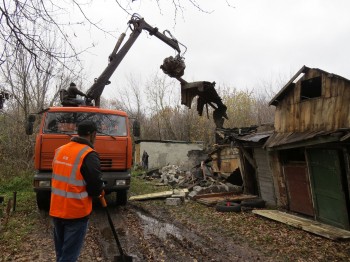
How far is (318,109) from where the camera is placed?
10.2m

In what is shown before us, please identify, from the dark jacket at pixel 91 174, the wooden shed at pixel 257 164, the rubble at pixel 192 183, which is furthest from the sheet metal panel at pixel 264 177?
the dark jacket at pixel 91 174

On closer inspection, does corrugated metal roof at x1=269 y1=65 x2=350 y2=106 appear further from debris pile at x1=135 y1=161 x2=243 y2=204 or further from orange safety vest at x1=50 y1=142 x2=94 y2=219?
orange safety vest at x1=50 y1=142 x2=94 y2=219

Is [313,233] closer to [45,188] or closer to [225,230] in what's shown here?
[225,230]

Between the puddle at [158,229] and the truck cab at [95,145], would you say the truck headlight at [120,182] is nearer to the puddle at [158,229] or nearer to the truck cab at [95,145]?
the truck cab at [95,145]

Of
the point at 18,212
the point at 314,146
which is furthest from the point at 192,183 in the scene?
the point at 18,212

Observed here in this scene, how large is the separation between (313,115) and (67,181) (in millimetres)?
8790

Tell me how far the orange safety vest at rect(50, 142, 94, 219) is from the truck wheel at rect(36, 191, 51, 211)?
616 cm

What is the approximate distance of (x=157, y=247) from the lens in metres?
6.95

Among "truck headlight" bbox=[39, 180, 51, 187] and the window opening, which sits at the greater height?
the window opening

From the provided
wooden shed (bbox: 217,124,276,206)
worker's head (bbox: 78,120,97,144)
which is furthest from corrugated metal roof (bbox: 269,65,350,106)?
worker's head (bbox: 78,120,97,144)

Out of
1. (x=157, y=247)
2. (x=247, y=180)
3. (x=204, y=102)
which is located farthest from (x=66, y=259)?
(x=247, y=180)

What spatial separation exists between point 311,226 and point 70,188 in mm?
7535

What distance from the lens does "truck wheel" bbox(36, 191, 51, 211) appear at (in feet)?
31.6

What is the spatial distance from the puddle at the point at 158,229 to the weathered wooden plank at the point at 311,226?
11.1 feet
